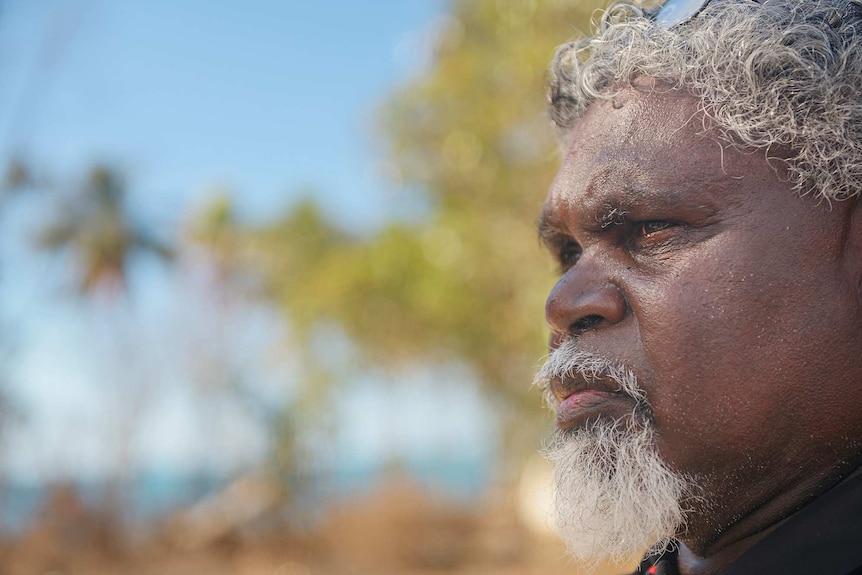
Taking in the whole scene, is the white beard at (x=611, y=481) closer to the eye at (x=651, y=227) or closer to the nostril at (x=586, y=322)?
the nostril at (x=586, y=322)

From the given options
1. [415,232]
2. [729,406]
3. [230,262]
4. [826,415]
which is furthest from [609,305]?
[230,262]

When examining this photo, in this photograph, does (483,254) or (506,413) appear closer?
(483,254)

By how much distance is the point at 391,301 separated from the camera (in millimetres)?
18672

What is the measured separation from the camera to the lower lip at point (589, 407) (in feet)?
4.15

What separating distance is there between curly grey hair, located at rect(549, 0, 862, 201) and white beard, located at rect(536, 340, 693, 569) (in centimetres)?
40

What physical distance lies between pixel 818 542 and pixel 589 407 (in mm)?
366

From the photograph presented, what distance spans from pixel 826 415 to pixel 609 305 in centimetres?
33

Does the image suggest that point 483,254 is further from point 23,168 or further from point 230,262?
point 230,262

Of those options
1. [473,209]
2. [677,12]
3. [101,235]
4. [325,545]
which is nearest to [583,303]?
[677,12]

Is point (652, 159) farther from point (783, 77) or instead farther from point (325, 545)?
point (325, 545)

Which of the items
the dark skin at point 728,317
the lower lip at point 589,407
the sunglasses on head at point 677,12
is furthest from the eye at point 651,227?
the sunglasses on head at point 677,12

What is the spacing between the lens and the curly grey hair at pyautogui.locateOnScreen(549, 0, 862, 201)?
48.2 inches

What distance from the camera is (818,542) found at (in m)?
1.08

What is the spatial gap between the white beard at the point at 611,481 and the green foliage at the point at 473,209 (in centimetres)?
499
